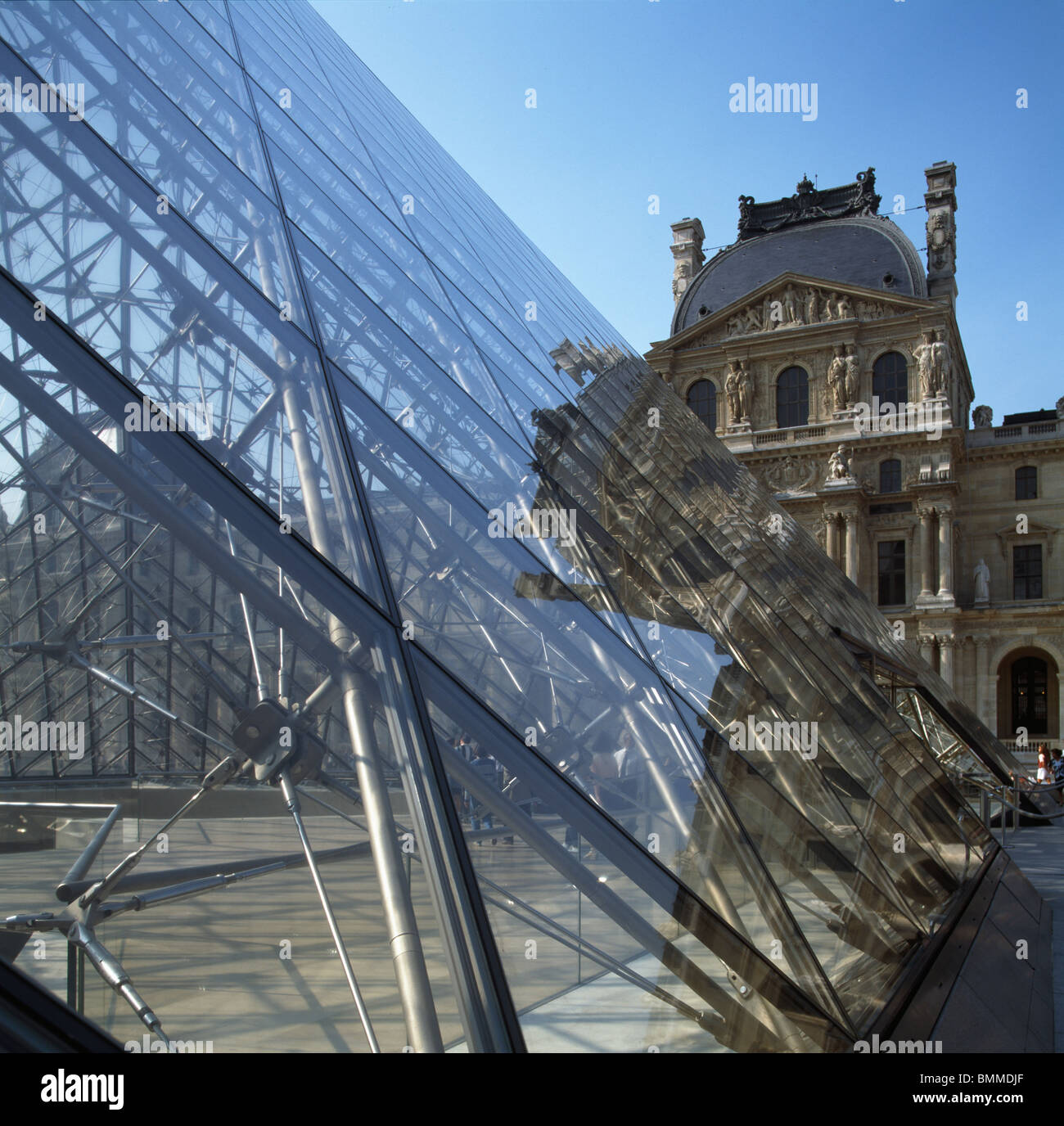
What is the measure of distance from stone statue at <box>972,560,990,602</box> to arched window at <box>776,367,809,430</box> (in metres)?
9.37

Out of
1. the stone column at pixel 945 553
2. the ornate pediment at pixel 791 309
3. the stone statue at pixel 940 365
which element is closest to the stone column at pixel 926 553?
the stone column at pixel 945 553

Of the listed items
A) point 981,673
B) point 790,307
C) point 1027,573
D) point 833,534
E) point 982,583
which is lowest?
point 981,673

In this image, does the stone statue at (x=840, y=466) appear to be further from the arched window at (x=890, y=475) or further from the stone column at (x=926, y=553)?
the stone column at (x=926, y=553)

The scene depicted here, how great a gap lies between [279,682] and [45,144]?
6.89ft

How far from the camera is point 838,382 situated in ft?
127

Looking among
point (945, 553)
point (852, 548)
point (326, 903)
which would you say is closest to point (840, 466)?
point (852, 548)

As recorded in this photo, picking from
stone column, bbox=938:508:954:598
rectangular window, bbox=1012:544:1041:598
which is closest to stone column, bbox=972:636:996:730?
stone column, bbox=938:508:954:598

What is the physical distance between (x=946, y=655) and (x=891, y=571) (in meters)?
4.21

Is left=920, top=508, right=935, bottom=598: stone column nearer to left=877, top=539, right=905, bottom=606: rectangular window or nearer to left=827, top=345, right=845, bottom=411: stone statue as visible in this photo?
left=877, top=539, right=905, bottom=606: rectangular window

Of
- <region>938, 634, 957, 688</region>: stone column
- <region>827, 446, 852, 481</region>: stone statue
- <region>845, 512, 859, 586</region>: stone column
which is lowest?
<region>938, 634, 957, 688</region>: stone column

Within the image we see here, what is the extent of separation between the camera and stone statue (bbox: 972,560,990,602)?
118ft

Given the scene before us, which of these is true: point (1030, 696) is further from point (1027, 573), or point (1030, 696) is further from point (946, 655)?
point (1027, 573)

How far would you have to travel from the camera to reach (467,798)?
1.96 metres
